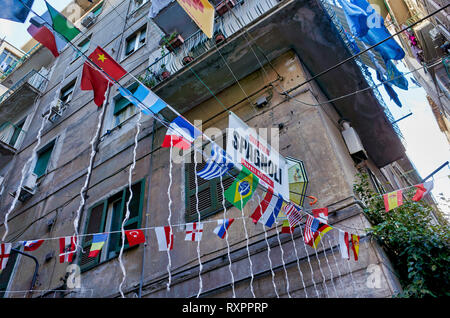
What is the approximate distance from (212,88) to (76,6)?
14.4 m

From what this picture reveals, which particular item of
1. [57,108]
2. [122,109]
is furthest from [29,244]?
[57,108]

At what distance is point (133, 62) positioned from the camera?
12.1 m

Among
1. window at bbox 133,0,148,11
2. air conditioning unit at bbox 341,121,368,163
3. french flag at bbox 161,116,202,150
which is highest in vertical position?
window at bbox 133,0,148,11

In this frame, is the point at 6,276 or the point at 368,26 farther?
the point at 6,276

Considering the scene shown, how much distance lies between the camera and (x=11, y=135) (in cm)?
1543

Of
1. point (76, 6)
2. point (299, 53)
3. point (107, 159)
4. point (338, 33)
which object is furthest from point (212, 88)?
point (76, 6)

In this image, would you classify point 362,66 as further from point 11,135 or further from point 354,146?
point 11,135

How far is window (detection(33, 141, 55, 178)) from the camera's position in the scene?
1192cm

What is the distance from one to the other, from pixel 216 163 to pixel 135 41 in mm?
10582

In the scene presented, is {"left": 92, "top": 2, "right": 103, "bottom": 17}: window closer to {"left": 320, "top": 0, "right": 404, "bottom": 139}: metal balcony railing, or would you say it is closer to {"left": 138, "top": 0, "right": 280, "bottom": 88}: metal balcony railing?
{"left": 138, "top": 0, "right": 280, "bottom": 88}: metal balcony railing

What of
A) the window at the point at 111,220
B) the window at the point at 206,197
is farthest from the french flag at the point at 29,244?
the window at the point at 206,197

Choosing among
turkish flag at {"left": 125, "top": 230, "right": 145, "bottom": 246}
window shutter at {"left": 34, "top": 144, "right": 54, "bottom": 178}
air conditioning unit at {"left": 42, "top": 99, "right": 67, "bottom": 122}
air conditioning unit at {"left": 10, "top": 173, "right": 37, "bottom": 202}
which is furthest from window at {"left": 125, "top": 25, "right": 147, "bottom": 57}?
turkish flag at {"left": 125, "top": 230, "right": 145, "bottom": 246}

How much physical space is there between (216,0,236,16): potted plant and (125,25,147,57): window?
557 cm
